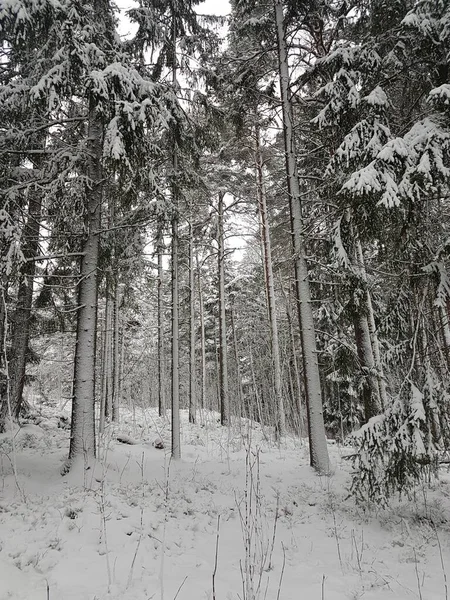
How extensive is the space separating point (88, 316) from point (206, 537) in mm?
4468

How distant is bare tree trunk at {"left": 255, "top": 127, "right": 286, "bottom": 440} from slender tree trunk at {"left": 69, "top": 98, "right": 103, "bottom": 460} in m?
7.12

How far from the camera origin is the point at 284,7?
9336mm

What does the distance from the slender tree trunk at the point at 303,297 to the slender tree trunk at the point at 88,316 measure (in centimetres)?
448

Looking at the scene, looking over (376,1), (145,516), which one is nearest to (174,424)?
(145,516)

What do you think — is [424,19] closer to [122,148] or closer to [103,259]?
[122,148]

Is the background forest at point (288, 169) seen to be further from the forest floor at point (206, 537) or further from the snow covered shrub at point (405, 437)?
the forest floor at point (206, 537)

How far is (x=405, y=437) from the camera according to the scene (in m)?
4.34

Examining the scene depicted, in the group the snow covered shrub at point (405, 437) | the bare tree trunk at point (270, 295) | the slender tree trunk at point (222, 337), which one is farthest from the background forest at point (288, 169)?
the slender tree trunk at point (222, 337)

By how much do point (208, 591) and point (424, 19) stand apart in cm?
706

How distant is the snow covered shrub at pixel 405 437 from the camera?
4.27 metres

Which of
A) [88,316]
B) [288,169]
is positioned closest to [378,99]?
[288,169]

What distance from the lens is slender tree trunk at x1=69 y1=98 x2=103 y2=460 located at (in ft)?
21.5

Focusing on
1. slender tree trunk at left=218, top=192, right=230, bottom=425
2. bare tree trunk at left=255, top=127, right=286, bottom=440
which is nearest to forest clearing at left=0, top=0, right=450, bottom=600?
bare tree trunk at left=255, top=127, right=286, bottom=440

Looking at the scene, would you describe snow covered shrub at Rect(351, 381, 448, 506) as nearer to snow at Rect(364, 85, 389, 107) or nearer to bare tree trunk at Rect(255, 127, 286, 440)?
snow at Rect(364, 85, 389, 107)
